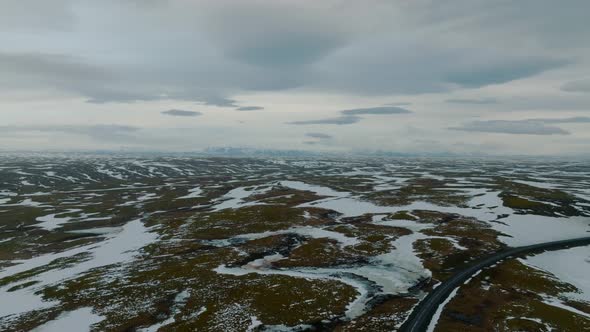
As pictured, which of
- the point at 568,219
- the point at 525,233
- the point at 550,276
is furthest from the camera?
the point at 568,219

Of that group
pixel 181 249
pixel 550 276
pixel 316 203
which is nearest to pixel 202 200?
pixel 316 203

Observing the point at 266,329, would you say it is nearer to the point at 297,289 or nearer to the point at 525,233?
the point at 297,289

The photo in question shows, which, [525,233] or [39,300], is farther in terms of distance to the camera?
[525,233]

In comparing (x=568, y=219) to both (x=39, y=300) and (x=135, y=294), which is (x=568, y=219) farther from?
(x=39, y=300)

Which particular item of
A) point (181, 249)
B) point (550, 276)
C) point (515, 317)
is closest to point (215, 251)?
point (181, 249)

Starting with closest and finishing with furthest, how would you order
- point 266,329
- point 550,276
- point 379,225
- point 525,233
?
point 266,329 → point 550,276 → point 525,233 → point 379,225

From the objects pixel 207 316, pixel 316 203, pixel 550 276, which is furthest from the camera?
pixel 316 203
